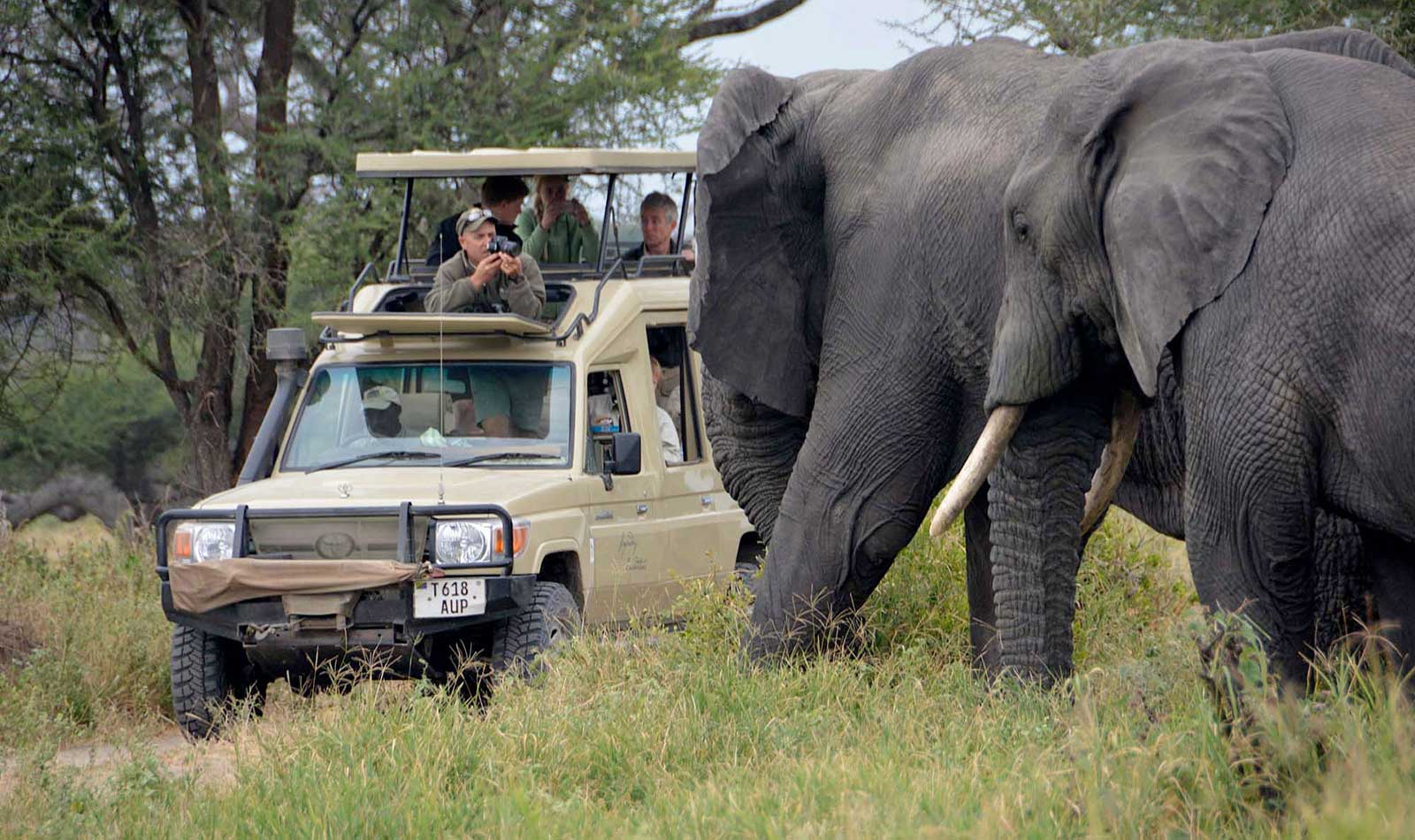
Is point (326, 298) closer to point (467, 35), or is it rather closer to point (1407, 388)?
point (467, 35)

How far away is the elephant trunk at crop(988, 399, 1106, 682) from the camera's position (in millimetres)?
5848

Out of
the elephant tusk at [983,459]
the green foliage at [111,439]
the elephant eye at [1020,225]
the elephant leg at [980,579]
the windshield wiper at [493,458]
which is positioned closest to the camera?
the elephant eye at [1020,225]

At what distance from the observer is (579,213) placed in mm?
10297

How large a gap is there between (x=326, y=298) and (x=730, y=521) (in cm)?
564

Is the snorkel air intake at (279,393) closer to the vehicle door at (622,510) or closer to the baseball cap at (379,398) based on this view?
the baseball cap at (379,398)

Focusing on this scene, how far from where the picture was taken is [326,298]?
14.0 m

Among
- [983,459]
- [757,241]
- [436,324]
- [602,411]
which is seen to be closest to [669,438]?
[602,411]

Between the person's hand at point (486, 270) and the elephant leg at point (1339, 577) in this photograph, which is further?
the person's hand at point (486, 270)

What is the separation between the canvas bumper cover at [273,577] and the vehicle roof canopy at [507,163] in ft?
7.93

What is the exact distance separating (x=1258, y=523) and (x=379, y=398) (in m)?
5.05

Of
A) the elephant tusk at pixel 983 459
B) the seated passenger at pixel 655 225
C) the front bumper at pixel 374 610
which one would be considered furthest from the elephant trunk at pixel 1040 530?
the seated passenger at pixel 655 225

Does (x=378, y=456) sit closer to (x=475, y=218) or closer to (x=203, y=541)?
(x=203, y=541)

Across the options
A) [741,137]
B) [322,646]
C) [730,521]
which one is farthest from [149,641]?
[741,137]

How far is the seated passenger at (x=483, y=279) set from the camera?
28.6 ft
